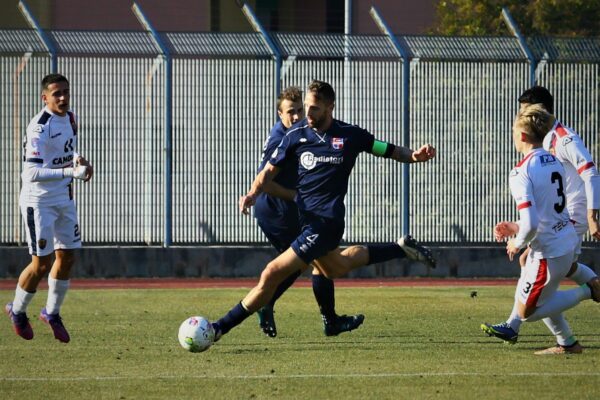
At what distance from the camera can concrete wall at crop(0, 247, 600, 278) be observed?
63.8ft

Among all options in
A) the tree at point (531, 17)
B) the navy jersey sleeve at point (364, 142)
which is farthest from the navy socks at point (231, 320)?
the tree at point (531, 17)

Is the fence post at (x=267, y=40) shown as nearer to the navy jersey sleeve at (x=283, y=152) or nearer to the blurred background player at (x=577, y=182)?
the blurred background player at (x=577, y=182)

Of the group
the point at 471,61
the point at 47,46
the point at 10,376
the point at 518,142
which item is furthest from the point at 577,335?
the point at 47,46

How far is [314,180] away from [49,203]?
2.61m

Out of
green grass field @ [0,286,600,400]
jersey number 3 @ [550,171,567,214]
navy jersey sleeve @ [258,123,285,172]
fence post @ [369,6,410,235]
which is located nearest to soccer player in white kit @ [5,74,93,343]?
green grass field @ [0,286,600,400]

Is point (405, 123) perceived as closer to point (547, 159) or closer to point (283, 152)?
point (283, 152)

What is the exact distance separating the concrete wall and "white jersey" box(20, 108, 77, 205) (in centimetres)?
784

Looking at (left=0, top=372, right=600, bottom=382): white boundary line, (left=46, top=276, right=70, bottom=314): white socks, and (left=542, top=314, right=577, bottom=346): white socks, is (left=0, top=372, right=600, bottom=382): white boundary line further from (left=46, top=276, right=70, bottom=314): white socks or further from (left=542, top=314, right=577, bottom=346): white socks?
(left=46, top=276, right=70, bottom=314): white socks

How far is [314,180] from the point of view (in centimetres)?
1044

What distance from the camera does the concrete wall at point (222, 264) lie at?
63.8 feet

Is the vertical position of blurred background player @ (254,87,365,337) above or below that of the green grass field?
above

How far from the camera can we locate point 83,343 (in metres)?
11.1

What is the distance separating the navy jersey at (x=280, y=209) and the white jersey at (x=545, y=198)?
281 cm

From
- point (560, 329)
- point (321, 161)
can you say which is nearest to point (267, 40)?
point (321, 161)
